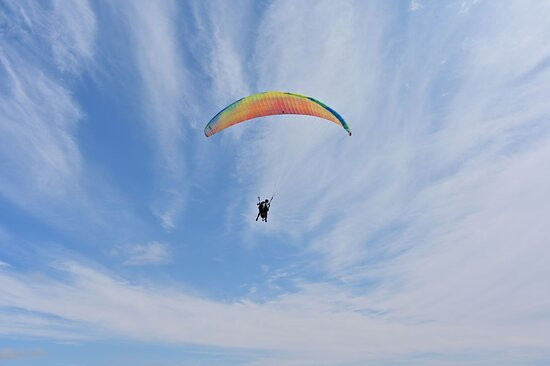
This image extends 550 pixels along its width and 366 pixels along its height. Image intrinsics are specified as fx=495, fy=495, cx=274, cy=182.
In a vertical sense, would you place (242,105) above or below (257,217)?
above

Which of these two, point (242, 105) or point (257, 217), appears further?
point (257, 217)

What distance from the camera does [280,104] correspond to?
4209cm

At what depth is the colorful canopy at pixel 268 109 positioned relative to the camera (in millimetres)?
40906

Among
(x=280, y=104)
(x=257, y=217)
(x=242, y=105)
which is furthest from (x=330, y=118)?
(x=257, y=217)

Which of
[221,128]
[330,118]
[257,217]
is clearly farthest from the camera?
[257,217]

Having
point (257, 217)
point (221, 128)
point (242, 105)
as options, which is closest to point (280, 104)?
point (242, 105)

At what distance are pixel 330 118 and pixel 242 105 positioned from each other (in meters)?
7.69

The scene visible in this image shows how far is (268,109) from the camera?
42.8 meters

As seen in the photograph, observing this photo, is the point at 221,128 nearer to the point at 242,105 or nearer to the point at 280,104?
the point at 242,105

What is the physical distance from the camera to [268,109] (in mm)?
42750

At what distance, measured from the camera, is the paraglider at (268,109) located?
1610 inches

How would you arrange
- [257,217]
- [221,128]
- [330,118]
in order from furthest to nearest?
1. [257,217]
2. [221,128]
3. [330,118]

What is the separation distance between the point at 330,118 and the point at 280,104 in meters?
4.42

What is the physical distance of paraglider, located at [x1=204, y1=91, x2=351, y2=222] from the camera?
4091 centimetres
